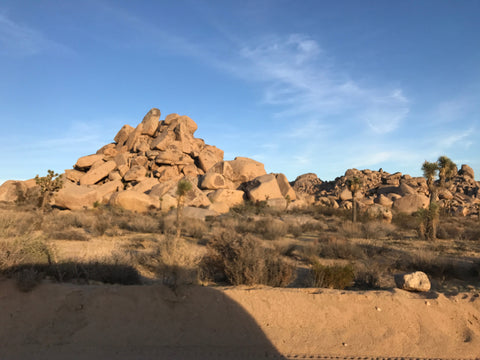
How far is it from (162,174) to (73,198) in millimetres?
12890

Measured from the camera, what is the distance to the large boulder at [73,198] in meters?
29.8

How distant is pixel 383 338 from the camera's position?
5168mm

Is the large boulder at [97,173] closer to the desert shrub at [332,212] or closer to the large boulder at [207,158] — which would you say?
the large boulder at [207,158]

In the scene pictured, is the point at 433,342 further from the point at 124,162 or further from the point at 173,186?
the point at 124,162

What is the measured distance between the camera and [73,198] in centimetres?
3002

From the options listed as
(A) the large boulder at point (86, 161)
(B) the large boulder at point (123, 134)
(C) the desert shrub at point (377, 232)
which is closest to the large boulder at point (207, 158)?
(B) the large boulder at point (123, 134)

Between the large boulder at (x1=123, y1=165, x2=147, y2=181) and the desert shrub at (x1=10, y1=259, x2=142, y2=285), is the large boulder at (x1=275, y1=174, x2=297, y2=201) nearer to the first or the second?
the large boulder at (x1=123, y1=165, x2=147, y2=181)

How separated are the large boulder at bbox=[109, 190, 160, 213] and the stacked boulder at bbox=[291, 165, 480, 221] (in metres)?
21.6

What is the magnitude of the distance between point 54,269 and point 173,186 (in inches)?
1195

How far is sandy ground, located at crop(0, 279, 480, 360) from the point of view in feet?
15.5

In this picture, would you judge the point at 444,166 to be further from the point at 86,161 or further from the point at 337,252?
the point at 86,161

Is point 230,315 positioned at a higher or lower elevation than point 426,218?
lower

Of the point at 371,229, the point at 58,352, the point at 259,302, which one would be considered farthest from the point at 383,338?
the point at 371,229

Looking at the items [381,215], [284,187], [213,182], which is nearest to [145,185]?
[213,182]
